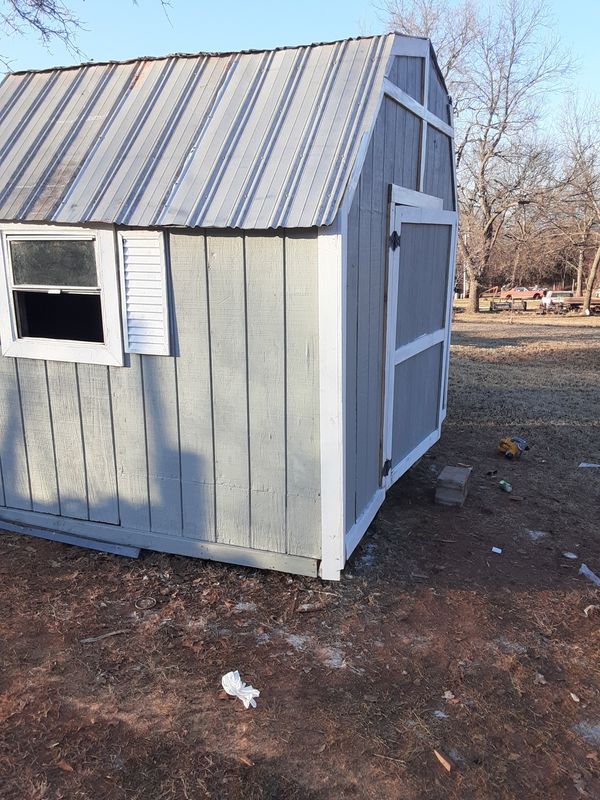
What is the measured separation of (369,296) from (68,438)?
85.6 inches

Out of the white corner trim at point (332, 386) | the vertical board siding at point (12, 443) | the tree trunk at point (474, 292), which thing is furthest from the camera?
the tree trunk at point (474, 292)

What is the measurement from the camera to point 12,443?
4.30 meters

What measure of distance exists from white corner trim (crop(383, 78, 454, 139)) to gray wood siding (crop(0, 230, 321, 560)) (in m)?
1.24

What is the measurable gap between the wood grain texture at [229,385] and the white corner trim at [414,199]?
127 centimetres

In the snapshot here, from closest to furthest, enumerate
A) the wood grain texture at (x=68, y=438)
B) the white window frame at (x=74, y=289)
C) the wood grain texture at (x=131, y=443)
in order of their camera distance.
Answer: the white window frame at (x=74, y=289) → the wood grain texture at (x=131, y=443) → the wood grain texture at (x=68, y=438)

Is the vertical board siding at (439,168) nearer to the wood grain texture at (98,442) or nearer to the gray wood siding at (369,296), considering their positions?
the gray wood siding at (369,296)

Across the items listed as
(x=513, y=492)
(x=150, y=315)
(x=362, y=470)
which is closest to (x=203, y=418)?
(x=150, y=315)

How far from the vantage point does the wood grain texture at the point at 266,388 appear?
11.2 feet

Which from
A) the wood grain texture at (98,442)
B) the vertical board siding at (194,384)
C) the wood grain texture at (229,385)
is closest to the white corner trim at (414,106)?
the wood grain texture at (229,385)

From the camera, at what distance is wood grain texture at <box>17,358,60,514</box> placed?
4.10 meters

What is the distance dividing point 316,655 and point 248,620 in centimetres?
48

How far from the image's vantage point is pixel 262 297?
136 inches

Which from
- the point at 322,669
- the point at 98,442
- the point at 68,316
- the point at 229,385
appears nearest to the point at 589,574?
the point at 322,669

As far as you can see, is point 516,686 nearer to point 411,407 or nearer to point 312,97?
point 411,407
